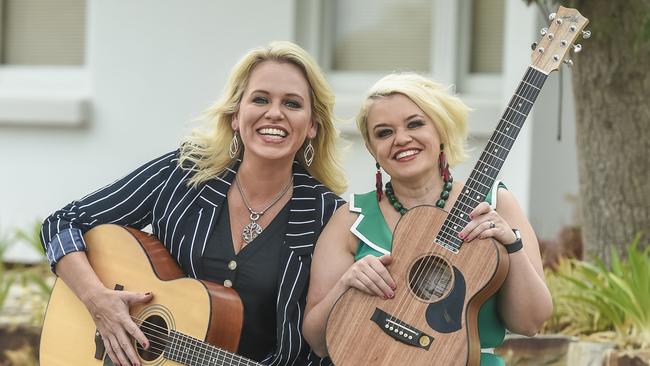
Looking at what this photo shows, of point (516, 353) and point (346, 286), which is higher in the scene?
point (346, 286)

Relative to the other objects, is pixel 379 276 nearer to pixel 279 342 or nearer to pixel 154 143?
pixel 279 342

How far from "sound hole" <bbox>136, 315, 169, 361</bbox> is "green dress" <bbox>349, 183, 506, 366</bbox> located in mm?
622

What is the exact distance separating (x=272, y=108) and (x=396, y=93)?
0.41 m

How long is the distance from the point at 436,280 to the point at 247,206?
2.55 feet

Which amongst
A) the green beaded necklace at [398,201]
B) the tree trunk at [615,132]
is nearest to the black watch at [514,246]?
the green beaded necklace at [398,201]

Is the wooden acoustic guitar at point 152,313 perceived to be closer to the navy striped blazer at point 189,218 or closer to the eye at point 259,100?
the navy striped blazer at point 189,218

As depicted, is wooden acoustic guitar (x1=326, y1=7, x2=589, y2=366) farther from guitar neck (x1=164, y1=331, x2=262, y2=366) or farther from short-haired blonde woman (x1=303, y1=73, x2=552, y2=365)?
guitar neck (x1=164, y1=331, x2=262, y2=366)

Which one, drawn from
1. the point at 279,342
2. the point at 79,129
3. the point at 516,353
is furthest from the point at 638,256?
the point at 79,129

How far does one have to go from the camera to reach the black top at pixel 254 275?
3.46 m

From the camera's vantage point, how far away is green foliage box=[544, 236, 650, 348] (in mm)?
4434

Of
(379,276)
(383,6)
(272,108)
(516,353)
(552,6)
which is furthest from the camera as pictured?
(383,6)

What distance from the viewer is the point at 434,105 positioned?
317cm

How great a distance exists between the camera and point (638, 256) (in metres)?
→ 4.53

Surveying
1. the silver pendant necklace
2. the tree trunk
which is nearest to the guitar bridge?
the silver pendant necklace
